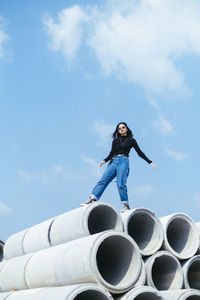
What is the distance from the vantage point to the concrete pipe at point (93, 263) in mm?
3850

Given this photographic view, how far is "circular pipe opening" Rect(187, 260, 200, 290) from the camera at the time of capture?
5.36m

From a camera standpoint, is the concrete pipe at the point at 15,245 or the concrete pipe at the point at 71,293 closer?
the concrete pipe at the point at 71,293

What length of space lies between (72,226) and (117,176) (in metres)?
1.39

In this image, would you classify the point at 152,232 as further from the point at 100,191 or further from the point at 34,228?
Answer: the point at 34,228

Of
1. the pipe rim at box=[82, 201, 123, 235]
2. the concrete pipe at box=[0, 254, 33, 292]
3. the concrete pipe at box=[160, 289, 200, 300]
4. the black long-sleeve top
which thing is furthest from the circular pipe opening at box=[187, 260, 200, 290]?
the concrete pipe at box=[0, 254, 33, 292]

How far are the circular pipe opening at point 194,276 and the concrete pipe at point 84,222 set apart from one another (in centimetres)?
136

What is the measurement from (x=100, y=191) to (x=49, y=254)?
1.54 m

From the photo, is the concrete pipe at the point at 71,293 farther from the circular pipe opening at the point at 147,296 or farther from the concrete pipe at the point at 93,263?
the circular pipe opening at the point at 147,296

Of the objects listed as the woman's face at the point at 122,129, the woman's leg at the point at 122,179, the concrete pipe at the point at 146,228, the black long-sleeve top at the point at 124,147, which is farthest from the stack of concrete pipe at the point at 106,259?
the woman's face at the point at 122,129

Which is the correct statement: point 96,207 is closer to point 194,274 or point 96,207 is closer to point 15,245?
point 194,274

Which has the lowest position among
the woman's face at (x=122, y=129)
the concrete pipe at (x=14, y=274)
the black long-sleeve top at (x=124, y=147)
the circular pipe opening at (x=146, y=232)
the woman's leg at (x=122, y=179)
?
the concrete pipe at (x=14, y=274)

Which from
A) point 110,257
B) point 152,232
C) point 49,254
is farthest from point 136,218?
point 49,254

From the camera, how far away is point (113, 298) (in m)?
3.98

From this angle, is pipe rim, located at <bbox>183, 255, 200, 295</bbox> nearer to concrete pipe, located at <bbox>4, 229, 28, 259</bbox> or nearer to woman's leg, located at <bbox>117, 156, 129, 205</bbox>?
woman's leg, located at <bbox>117, 156, 129, 205</bbox>
